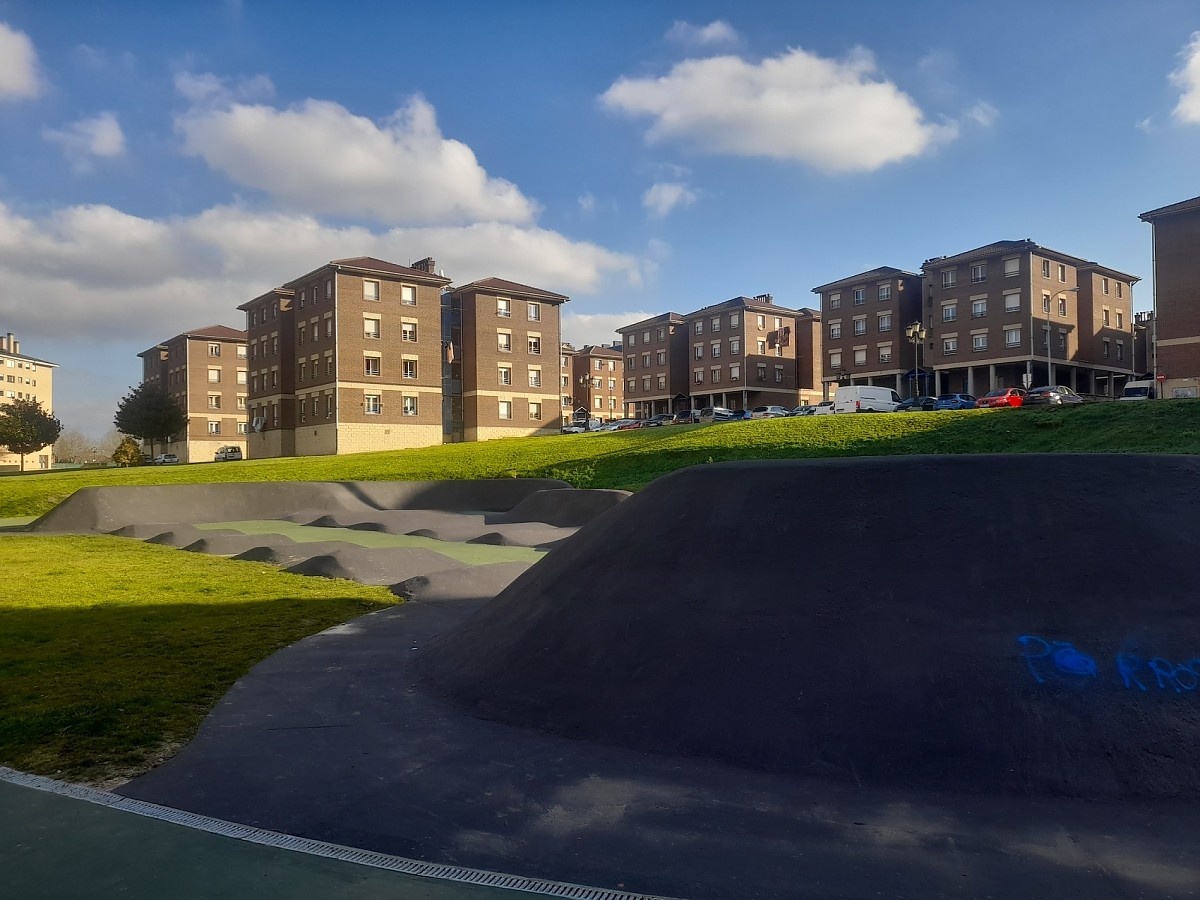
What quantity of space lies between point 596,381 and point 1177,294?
77.2 m

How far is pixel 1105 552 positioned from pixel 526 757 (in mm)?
4351

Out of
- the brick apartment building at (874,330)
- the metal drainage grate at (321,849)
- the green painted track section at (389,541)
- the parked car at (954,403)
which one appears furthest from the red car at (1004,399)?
the metal drainage grate at (321,849)

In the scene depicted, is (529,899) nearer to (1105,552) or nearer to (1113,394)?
(1105,552)

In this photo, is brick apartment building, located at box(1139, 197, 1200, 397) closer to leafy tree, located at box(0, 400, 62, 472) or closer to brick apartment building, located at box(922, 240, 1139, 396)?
brick apartment building, located at box(922, 240, 1139, 396)

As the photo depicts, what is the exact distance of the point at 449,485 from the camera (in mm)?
30250

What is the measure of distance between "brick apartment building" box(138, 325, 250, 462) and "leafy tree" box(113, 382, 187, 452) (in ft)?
57.3

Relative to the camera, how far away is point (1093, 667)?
4973mm

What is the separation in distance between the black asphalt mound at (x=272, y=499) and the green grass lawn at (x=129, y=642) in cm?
1013

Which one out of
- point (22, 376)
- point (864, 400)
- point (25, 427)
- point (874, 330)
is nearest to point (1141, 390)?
point (864, 400)

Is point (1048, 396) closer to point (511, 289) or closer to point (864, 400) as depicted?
point (864, 400)

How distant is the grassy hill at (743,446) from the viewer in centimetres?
2683

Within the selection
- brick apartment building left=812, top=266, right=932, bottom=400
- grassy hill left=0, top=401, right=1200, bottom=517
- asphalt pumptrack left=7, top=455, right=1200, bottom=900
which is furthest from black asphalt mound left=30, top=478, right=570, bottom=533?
brick apartment building left=812, top=266, right=932, bottom=400

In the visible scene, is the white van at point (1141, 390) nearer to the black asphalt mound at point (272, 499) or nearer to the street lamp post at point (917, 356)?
the street lamp post at point (917, 356)

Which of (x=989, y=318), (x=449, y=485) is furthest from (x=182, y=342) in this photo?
(x=989, y=318)
